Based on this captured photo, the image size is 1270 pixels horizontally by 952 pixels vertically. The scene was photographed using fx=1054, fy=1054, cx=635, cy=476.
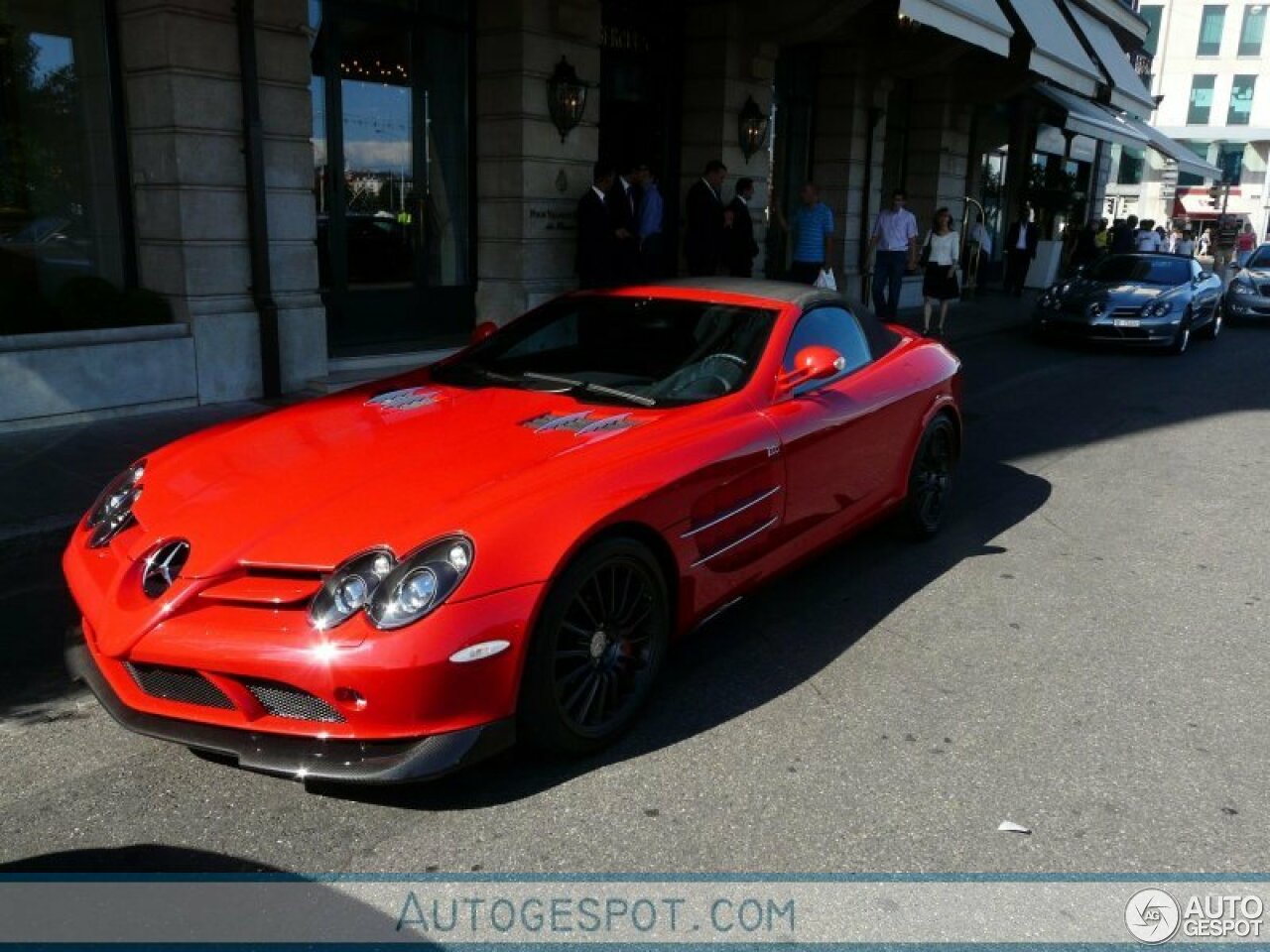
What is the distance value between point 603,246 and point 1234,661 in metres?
8.54

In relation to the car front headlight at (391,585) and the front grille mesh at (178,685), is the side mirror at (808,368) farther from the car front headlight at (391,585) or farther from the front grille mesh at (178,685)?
the front grille mesh at (178,685)

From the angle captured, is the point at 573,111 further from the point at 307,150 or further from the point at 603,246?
the point at 307,150

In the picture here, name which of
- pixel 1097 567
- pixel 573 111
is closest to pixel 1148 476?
pixel 1097 567

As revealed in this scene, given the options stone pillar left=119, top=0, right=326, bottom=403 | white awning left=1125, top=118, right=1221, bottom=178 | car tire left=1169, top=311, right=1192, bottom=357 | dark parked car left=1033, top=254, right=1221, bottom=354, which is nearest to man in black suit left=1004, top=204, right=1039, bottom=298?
dark parked car left=1033, top=254, right=1221, bottom=354

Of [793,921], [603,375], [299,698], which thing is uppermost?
[603,375]

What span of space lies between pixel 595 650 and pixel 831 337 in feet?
7.65

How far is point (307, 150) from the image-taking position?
30.7ft

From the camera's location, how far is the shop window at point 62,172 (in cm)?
839

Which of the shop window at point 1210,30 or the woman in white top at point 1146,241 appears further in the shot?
the shop window at point 1210,30

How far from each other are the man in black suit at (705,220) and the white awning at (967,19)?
9.25ft

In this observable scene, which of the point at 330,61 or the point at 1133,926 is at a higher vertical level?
the point at 330,61

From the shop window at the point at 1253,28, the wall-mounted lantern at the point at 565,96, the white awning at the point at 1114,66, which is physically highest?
the shop window at the point at 1253,28

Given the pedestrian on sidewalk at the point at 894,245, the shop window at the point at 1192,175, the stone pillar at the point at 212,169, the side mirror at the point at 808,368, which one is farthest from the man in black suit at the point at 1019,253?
the shop window at the point at 1192,175

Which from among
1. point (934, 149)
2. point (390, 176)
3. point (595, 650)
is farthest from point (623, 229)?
point (934, 149)
